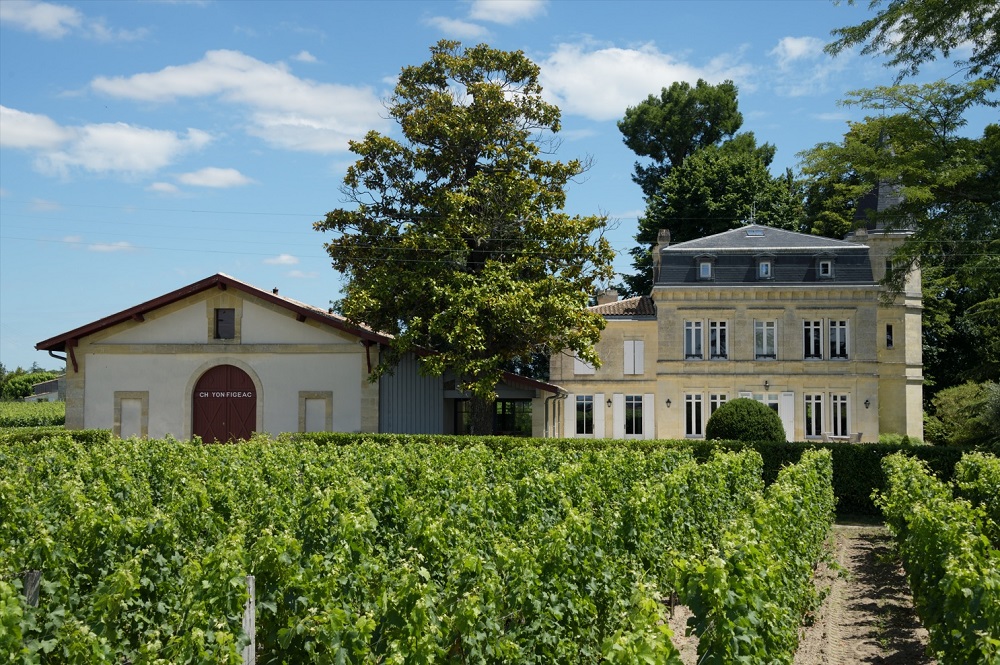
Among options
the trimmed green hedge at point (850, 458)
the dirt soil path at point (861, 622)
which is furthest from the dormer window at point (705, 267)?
the dirt soil path at point (861, 622)

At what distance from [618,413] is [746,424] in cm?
1273

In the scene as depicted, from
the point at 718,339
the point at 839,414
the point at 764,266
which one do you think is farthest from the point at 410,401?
the point at 839,414

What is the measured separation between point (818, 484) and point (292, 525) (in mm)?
9200

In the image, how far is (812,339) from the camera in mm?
36938

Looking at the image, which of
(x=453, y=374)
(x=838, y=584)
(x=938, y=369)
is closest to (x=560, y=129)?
(x=453, y=374)

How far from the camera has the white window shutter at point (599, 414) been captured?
3750cm

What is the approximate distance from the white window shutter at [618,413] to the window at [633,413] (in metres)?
0.18

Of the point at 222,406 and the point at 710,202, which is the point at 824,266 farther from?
the point at 222,406

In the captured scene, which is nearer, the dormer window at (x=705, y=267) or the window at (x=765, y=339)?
the window at (x=765, y=339)

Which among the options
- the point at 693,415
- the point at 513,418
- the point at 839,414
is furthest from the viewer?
the point at 513,418

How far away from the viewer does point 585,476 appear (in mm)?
14039

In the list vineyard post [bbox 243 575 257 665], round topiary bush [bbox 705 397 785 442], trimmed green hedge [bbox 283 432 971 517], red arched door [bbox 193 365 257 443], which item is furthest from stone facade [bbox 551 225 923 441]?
vineyard post [bbox 243 575 257 665]

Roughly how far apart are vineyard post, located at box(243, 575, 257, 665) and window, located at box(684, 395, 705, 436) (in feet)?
101

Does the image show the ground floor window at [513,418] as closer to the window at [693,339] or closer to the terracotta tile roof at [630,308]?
the terracotta tile roof at [630,308]
